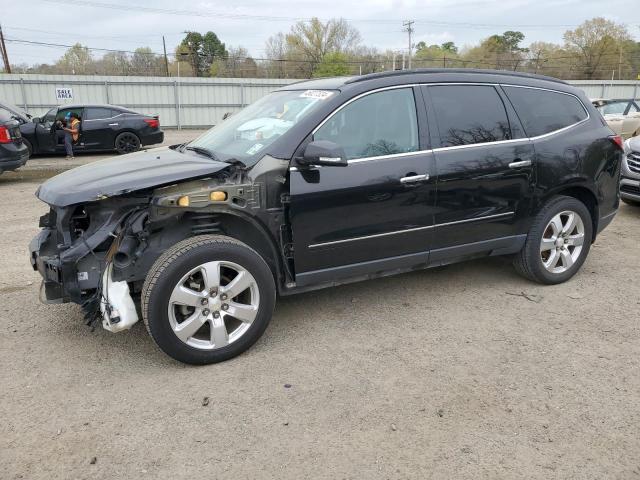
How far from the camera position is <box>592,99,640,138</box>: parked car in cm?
1442

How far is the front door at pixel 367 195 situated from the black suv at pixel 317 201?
0.01 meters

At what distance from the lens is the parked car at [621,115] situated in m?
14.4

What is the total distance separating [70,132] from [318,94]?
1173 centimetres

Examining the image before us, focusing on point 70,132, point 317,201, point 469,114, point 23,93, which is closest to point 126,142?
point 70,132

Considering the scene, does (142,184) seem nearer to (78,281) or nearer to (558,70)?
(78,281)

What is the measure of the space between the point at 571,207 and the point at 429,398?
2504 millimetres

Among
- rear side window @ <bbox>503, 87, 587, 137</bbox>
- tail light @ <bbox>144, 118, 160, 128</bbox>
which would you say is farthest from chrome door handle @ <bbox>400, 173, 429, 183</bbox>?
tail light @ <bbox>144, 118, 160, 128</bbox>

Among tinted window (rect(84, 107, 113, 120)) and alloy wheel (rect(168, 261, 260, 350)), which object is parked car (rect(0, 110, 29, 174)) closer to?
tinted window (rect(84, 107, 113, 120))

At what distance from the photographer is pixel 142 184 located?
321 centimetres

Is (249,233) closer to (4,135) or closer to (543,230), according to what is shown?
(543,230)

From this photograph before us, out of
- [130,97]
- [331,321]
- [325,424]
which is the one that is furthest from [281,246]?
[130,97]

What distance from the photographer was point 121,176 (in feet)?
11.1

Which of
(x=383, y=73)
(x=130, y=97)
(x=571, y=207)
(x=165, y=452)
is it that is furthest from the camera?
(x=130, y=97)

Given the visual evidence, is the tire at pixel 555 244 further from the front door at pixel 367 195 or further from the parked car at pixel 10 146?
the parked car at pixel 10 146
